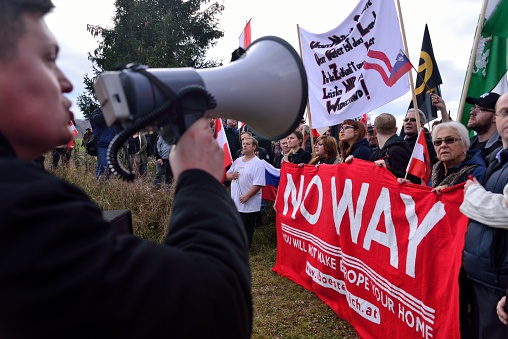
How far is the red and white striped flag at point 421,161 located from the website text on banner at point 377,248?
35cm

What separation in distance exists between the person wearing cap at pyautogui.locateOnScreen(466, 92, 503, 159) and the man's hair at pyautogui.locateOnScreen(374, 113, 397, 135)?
0.76m

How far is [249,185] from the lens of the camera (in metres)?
5.95

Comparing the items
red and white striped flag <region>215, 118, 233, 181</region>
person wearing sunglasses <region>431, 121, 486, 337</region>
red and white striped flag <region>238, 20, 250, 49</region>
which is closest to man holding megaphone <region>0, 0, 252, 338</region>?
person wearing sunglasses <region>431, 121, 486, 337</region>

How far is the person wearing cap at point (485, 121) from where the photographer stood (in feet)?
12.1

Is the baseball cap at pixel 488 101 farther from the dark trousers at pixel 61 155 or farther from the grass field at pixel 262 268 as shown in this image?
the dark trousers at pixel 61 155

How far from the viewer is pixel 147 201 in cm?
665

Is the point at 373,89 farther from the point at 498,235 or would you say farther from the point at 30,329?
the point at 30,329

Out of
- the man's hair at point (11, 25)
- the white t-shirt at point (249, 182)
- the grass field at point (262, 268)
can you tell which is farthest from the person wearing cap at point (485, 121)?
the man's hair at point (11, 25)

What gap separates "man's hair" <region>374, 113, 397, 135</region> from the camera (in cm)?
449

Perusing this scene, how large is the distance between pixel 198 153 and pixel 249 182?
16.6 feet

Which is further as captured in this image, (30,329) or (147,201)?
(147,201)

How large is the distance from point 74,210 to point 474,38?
4200mm

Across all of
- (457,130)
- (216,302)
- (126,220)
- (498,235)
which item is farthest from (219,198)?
(457,130)

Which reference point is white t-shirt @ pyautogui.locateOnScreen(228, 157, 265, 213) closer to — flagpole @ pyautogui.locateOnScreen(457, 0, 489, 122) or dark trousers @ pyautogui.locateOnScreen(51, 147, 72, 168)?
flagpole @ pyautogui.locateOnScreen(457, 0, 489, 122)
